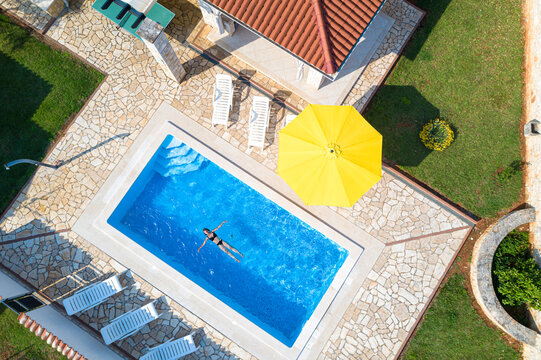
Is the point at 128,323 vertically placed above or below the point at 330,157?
below

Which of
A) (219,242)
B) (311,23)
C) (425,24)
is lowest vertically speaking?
(219,242)

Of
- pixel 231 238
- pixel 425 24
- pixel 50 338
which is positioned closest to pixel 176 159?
pixel 231 238

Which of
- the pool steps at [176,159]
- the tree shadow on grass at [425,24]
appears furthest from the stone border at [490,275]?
the pool steps at [176,159]

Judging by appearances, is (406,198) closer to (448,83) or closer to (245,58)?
(448,83)

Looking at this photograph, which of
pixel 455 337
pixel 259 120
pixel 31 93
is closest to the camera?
pixel 455 337

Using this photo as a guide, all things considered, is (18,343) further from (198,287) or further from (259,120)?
(259,120)

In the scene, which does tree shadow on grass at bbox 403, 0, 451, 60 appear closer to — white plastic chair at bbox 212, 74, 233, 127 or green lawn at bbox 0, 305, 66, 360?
white plastic chair at bbox 212, 74, 233, 127

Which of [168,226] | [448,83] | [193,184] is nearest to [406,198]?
[448,83]
